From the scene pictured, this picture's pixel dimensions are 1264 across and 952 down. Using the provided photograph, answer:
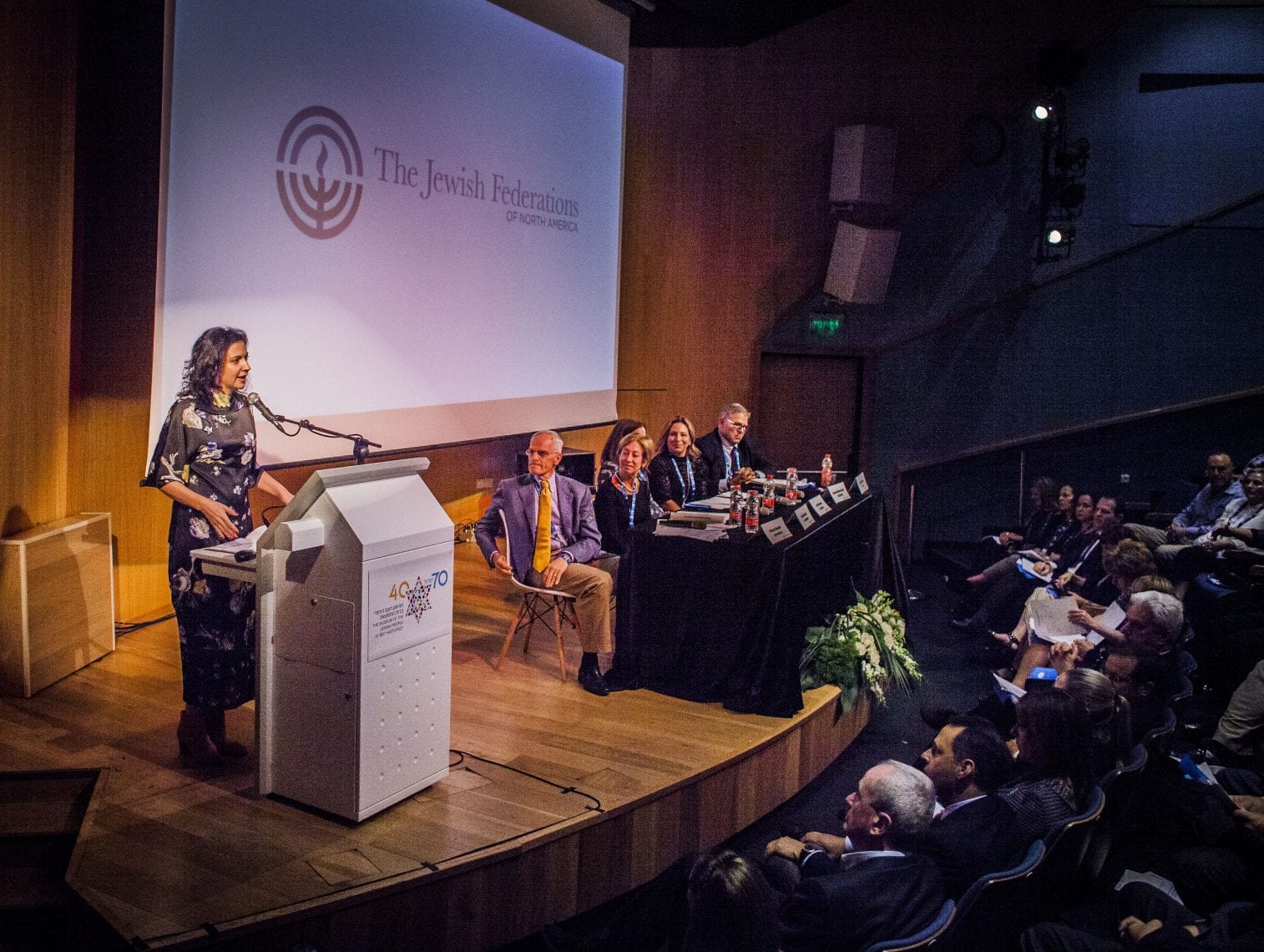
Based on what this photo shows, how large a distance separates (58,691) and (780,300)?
5.99 m

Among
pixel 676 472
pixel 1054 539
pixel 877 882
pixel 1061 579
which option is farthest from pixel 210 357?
pixel 1054 539

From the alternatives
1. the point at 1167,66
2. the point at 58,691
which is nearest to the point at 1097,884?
the point at 58,691

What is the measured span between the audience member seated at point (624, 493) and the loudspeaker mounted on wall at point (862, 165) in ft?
13.3

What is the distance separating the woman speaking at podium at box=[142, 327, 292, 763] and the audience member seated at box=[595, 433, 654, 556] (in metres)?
1.82

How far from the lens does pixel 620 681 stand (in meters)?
4.71

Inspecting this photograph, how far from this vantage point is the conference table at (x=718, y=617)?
4.48 metres

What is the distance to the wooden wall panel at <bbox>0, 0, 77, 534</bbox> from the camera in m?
4.36

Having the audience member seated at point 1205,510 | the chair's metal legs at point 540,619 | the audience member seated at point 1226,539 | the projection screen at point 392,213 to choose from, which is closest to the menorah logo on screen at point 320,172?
the projection screen at point 392,213

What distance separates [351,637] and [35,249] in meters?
2.44

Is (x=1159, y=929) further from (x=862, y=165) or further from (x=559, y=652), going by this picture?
(x=862, y=165)

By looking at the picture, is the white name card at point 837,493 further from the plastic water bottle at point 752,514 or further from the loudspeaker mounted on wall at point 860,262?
the loudspeaker mounted on wall at point 860,262

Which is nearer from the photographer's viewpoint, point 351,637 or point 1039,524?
point 351,637

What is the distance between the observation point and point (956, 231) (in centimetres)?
906

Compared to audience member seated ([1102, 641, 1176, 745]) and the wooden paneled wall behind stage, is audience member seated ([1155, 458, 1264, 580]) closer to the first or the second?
audience member seated ([1102, 641, 1176, 745])
